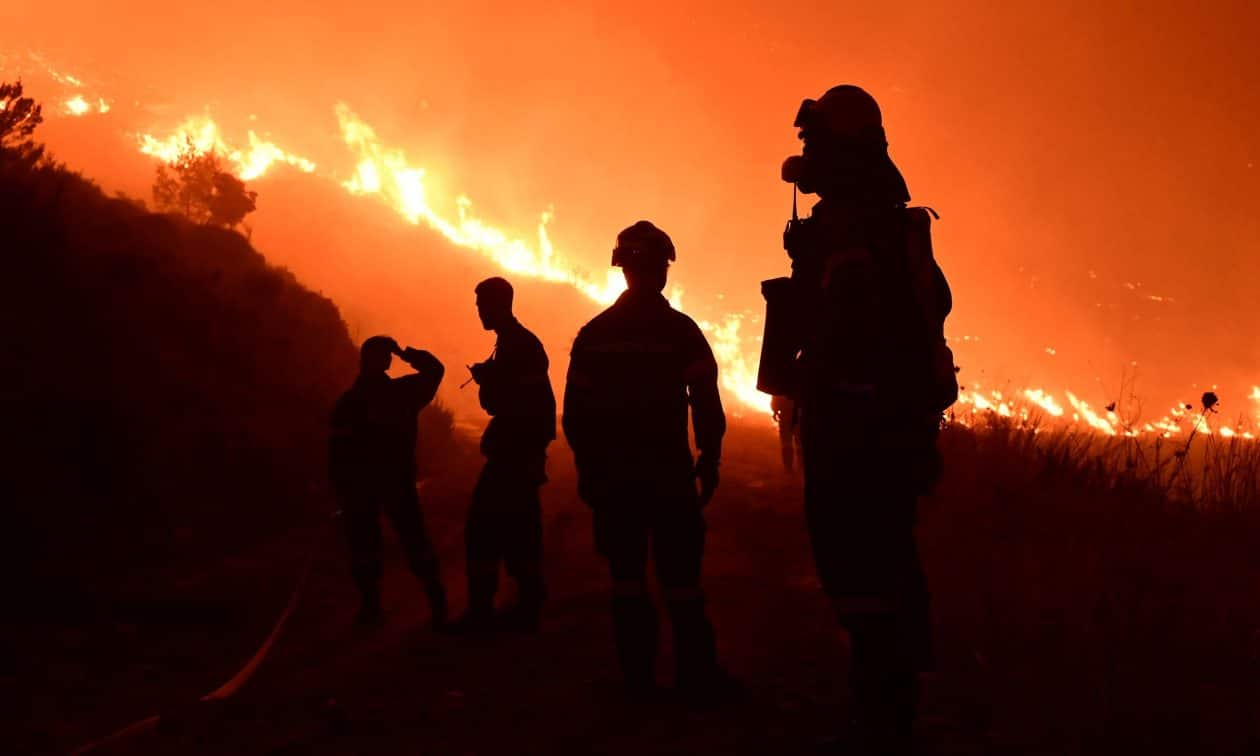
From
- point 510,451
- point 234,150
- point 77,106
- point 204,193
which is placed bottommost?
point 510,451

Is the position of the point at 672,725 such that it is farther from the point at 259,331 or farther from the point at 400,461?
the point at 259,331

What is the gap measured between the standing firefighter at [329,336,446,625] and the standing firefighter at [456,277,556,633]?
617 mm

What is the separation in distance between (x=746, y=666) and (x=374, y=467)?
134 inches

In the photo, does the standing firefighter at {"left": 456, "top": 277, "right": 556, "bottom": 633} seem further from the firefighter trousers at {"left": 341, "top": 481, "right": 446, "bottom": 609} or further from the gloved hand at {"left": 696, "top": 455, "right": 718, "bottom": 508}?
the gloved hand at {"left": 696, "top": 455, "right": 718, "bottom": 508}

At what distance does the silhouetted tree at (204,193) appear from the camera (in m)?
40.0

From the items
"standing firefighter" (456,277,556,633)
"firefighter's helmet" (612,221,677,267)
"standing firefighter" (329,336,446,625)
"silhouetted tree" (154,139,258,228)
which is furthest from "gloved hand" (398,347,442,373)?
"silhouetted tree" (154,139,258,228)

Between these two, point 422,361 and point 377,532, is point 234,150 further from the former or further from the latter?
point 377,532

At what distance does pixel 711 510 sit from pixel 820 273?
761cm


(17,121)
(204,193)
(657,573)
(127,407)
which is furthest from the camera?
(204,193)

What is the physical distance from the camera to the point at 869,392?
129 inches

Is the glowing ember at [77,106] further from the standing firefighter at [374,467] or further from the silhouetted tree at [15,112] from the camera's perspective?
the standing firefighter at [374,467]

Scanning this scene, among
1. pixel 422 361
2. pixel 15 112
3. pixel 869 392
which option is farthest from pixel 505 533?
pixel 15 112

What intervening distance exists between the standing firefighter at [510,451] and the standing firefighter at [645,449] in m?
1.55

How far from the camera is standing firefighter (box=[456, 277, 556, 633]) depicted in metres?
6.13
